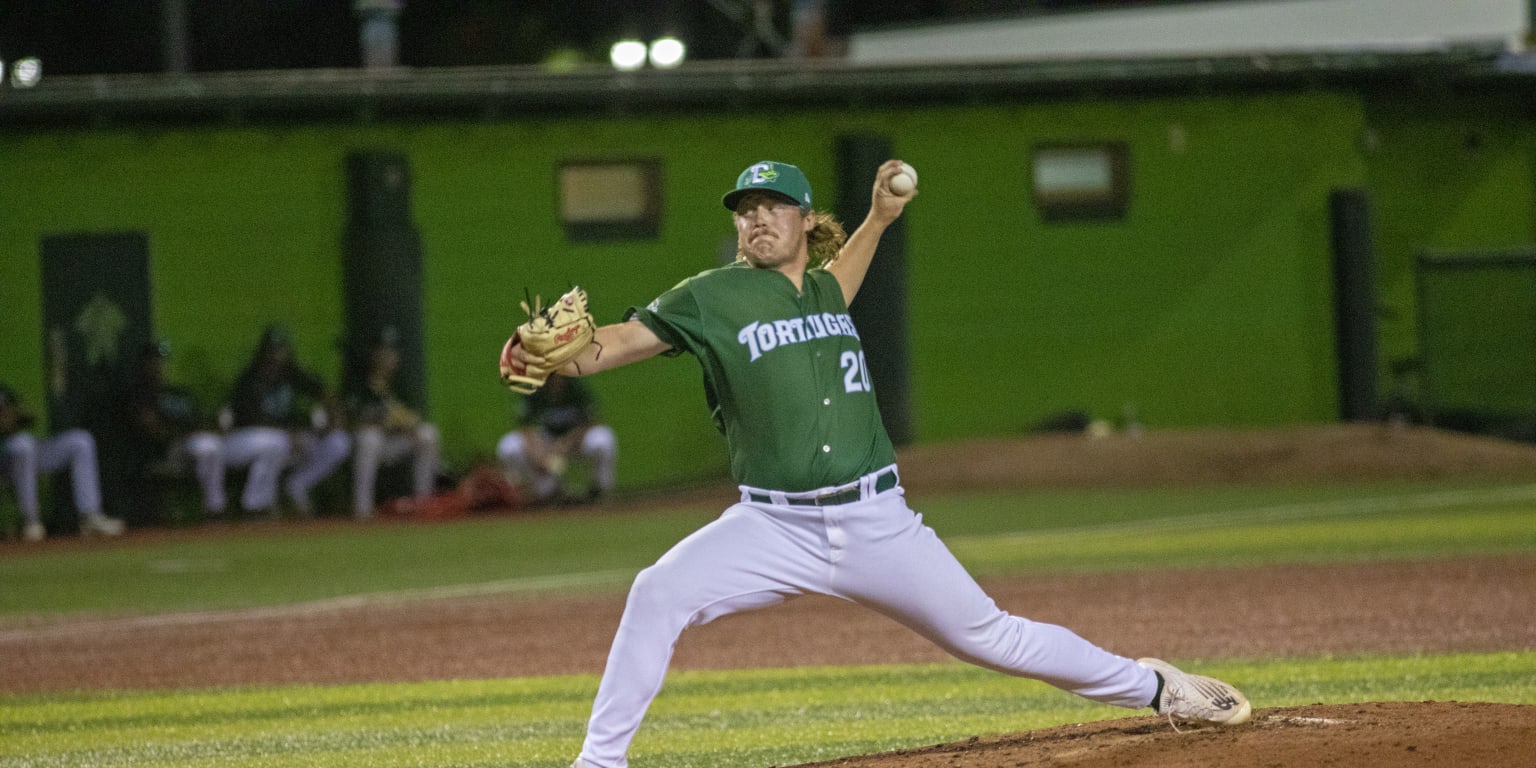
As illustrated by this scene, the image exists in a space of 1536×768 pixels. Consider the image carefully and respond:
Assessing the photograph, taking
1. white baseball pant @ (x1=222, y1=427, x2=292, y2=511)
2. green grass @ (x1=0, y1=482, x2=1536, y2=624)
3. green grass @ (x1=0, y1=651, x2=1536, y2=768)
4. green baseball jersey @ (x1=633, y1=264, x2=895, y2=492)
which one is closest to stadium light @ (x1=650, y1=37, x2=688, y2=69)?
white baseball pant @ (x1=222, y1=427, x2=292, y2=511)

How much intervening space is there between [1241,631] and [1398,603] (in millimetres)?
1297

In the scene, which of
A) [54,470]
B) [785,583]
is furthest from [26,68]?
[785,583]

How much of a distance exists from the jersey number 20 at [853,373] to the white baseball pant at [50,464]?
1345cm

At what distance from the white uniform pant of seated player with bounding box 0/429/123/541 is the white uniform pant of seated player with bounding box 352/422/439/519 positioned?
223cm

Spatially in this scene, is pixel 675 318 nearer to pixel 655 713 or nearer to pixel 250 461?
pixel 655 713

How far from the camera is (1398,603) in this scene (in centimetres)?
1074

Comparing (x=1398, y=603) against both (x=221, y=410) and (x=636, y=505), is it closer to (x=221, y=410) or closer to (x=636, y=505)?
(x=636, y=505)

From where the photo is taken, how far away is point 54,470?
1814 centimetres

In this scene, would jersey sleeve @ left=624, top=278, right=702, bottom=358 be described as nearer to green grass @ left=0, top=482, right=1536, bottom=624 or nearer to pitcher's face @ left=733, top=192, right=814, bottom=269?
pitcher's face @ left=733, top=192, right=814, bottom=269

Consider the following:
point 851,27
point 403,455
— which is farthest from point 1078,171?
point 851,27

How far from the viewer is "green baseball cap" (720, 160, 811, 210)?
18.3 ft

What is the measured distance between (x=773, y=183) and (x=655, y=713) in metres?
3.23

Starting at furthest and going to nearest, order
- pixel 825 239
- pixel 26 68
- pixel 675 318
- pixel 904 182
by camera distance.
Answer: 1. pixel 26 68
2. pixel 825 239
3. pixel 904 182
4. pixel 675 318

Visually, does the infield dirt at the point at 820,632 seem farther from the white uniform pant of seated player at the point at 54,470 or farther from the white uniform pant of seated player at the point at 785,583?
the white uniform pant of seated player at the point at 54,470
